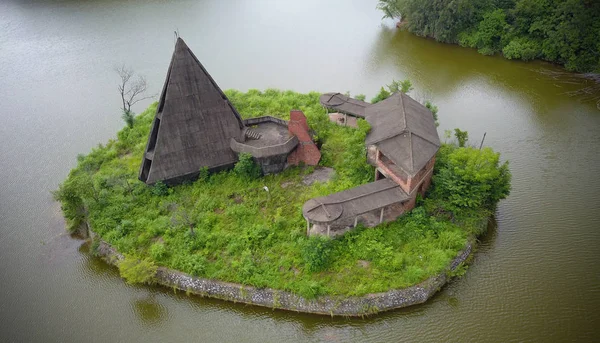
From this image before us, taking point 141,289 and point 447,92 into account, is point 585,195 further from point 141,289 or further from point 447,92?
point 141,289

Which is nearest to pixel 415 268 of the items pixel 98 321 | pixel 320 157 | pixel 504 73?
pixel 320 157

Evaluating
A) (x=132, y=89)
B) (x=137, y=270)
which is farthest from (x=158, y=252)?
(x=132, y=89)

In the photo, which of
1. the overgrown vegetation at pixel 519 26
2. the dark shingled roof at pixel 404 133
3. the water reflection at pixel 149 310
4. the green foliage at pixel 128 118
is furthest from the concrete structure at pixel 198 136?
the overgrown vegetation at pixel 519 26

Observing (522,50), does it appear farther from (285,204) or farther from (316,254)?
(316,254)

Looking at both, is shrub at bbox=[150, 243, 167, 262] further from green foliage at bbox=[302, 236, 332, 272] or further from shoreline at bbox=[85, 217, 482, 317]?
green foliage at bbox=[302, 236, 332, 272]

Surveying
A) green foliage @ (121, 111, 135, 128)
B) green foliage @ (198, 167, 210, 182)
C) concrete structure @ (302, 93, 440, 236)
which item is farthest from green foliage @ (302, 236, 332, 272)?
green foliage @ (121, 111, 135, 128)

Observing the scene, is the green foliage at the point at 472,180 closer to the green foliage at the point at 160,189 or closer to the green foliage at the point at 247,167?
the green foliage at the point at 247,167
